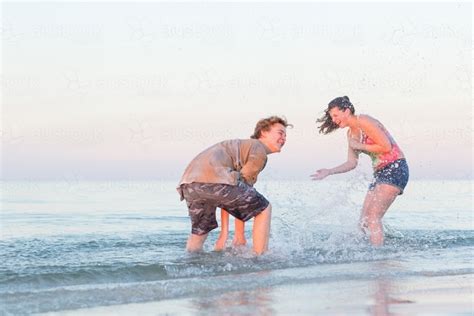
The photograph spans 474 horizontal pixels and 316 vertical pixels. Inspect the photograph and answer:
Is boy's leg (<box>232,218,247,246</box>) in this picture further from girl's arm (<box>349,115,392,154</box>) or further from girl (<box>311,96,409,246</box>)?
girl's arm (<box>349,115,392,154</box>)

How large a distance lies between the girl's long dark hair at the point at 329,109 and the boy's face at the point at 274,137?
1237 mm

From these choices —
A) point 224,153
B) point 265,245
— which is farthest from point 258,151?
point 265,245

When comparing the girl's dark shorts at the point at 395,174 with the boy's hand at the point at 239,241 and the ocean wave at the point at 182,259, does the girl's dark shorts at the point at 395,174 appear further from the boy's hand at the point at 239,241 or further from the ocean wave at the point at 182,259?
the boy's hand at the point at 239,241

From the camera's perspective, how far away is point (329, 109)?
10.3m

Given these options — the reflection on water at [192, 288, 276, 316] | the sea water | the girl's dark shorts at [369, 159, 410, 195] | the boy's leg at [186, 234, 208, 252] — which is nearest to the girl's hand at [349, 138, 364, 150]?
the girl's dark shorts at [369, 159, 410, 195]

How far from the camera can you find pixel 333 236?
11258mm

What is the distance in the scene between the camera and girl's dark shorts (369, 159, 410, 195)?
407 inches

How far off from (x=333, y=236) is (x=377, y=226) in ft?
2.75

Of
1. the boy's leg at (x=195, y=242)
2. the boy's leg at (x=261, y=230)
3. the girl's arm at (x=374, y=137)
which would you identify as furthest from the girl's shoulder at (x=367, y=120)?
the boy's leg at (x=195, y=242)

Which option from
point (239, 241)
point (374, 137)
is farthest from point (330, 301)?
point (374, 137)

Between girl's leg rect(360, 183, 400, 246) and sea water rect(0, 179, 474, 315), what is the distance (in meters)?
0.17

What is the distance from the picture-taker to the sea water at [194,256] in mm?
7359

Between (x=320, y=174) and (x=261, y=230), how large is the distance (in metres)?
0.97

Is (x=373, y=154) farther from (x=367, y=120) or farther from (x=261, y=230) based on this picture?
(x=261, y=230)
